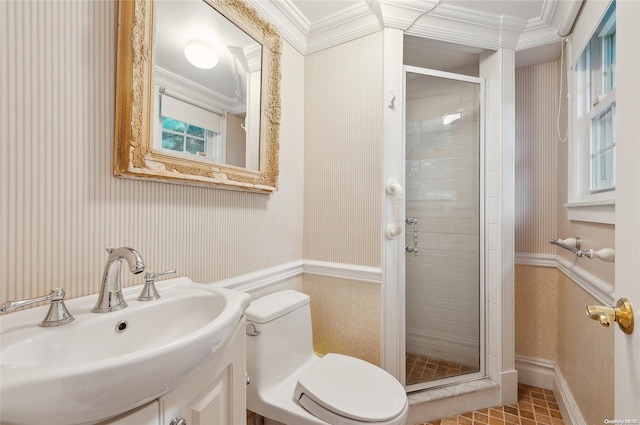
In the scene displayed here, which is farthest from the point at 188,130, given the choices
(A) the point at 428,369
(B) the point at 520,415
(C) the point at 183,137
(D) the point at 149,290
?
(B) the point at 520,415

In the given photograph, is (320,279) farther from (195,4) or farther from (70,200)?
(195,4)

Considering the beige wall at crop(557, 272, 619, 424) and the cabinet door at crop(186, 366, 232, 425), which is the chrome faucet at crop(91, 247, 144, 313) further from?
the beige wall at crop(557, 272, 619, 424)

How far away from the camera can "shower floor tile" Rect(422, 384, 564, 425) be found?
1.53m

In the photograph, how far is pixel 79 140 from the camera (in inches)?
31.2

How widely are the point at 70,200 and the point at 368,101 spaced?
1385 mm

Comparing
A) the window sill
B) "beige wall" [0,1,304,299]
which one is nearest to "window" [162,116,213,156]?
"beige wall" [0,1,304,299]

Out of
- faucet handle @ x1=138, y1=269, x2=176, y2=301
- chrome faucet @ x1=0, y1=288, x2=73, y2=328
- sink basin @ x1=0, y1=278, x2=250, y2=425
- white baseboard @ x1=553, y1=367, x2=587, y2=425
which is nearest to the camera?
sink basin @ x1=0, y1=278, x2=250, y2=425

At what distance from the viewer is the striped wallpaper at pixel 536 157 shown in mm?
1860

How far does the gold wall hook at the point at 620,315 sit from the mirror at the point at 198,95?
3.91 ft

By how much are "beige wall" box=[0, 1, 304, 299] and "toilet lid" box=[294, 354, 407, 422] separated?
69cm

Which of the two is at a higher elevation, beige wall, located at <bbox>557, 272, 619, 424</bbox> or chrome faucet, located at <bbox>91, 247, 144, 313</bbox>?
chrome faucet, located at <bbox>91, 247, 144, 313</bbox>

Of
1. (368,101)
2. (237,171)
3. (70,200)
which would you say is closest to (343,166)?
(368,101)

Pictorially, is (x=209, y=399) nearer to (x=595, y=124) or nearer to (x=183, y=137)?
(x=183, y=137)

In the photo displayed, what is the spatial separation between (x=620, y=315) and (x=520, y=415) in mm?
1544
